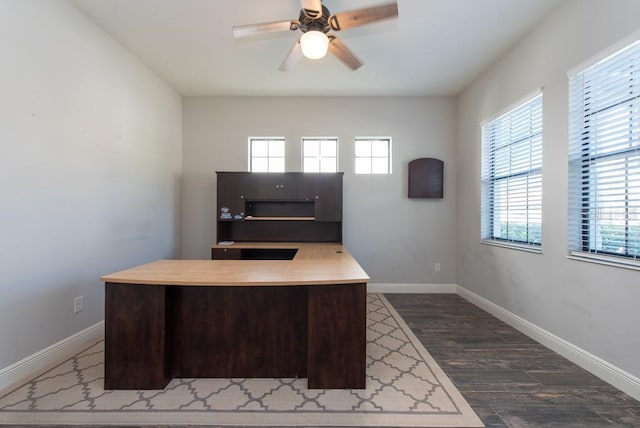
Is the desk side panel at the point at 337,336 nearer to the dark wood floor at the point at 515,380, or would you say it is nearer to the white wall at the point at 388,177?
the dark wood floor at the point at 515,380

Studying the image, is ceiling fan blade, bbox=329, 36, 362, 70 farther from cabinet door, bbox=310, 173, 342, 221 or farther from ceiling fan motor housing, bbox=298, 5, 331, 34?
cabinet door, bbox=310, 173, 342, 221

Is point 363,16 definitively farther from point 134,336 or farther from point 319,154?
point 134,336

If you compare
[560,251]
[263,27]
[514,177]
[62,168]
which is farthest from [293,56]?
[560,251]

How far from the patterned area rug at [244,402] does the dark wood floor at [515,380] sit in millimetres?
193

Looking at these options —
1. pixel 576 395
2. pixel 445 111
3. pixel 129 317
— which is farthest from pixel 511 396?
pixel 445 111

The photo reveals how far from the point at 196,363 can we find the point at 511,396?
7.10 ft

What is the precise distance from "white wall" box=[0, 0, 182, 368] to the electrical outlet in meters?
0.04

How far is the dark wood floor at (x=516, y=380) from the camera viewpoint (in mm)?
1692

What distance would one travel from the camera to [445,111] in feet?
14.2

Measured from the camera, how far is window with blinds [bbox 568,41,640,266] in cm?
191

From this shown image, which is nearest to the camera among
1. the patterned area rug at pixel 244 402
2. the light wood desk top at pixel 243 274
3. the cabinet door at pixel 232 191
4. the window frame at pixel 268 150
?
the patterned area rug at pixel 244 402

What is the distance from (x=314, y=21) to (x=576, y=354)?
328 centimetres

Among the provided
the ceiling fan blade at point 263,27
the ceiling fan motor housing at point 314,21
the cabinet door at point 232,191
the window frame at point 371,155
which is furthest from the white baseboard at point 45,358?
the window frame at point 371,155

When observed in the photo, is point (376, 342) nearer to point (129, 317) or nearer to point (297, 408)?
point (297, 408)
